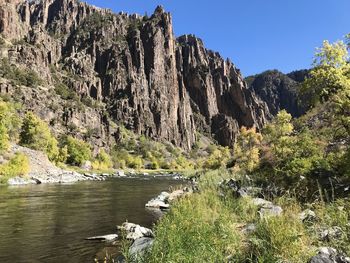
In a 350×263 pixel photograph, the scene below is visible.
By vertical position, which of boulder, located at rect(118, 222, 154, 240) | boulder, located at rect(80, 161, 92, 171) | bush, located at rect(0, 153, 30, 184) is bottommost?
boulder, located at rect(118, 222, 154, 240)

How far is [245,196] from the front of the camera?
61.0ft

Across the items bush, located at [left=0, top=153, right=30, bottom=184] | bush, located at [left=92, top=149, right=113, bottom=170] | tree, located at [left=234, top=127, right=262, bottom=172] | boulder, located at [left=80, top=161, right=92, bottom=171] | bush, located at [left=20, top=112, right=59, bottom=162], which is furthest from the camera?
bush, located at [left=92, top=149, right=113, bottom=170]

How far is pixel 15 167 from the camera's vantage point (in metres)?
60.6

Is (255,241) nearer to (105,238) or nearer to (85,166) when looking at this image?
(105,238)

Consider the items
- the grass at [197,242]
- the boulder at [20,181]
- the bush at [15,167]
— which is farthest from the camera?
the bush at [15,167]

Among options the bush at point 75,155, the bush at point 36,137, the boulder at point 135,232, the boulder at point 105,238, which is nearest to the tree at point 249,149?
the boulder at point 135,232

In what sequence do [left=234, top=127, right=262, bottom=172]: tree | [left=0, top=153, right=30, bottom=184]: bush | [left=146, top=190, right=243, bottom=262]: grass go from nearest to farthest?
[left=146, top=190, right=243, bottom=262]: grass
[left=234, top=127, right=262, bottom=172]: tree
[left=0, top=153, right=30, bottom=184]: bush

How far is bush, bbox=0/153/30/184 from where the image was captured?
5862cm

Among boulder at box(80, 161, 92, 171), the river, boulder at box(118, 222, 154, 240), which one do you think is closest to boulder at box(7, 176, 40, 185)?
the river

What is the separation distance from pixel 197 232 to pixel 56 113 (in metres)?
188

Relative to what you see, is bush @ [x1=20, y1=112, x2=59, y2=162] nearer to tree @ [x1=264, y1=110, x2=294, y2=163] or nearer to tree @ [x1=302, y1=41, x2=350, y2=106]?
tree @ [x1=264, y1=110, x2=294, y2=163]

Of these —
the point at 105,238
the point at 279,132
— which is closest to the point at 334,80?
the point at 105,238

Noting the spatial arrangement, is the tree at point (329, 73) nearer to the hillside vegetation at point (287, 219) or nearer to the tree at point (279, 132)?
the hillside vegetation at point (287, 219)

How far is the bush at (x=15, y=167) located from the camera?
58.6 metres
